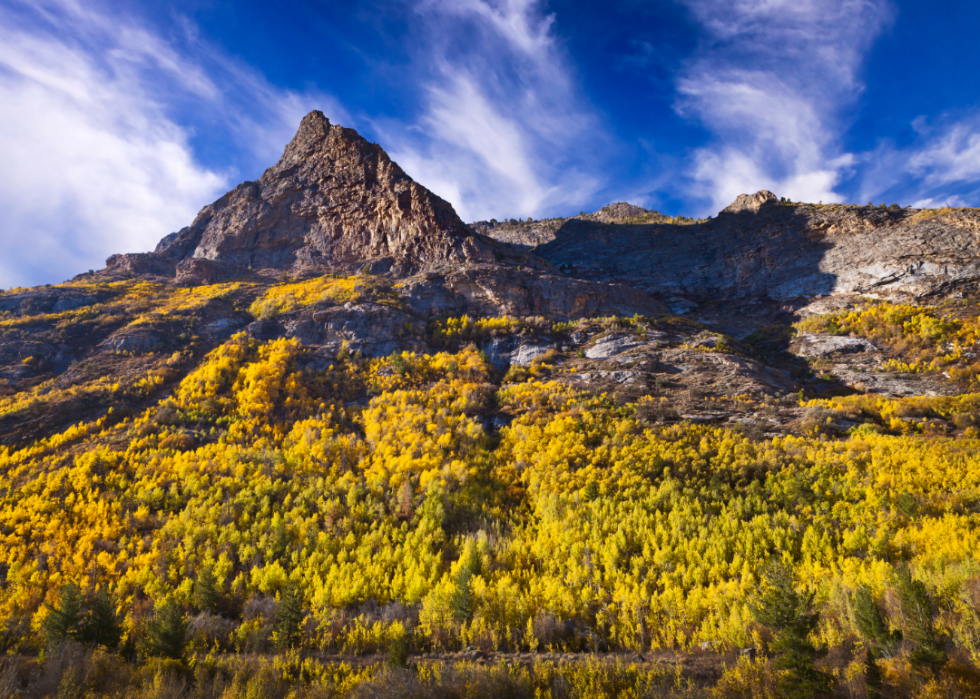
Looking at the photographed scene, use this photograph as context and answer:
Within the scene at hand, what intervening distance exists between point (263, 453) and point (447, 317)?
17.4 m

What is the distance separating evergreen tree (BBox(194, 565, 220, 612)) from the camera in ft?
30.5

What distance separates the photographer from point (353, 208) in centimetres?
4606

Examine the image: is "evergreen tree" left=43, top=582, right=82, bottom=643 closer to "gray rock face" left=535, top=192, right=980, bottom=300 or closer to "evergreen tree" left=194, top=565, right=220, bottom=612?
"evergreen tree" left=194, top=565, right=220, bottom=612

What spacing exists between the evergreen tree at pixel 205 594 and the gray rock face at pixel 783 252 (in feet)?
143

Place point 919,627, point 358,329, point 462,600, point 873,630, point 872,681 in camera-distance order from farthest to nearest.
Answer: point 358,329
point 462,600
point 873,630
point 919,627
point 872,681

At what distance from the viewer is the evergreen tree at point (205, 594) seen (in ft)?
30.5

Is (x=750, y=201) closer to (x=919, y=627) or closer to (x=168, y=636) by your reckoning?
(x=919, y=627)

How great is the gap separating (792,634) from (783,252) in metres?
45.7

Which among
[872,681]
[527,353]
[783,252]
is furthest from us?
[783,252]

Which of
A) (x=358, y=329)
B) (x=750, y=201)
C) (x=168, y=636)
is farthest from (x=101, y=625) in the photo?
(x=750, y=201)

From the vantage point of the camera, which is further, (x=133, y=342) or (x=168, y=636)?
(x=133, y=342)

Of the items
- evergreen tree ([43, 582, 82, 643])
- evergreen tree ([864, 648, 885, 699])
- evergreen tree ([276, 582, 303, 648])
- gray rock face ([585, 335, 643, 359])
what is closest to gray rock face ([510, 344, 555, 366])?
gray rock face ([585, 335, 643, 359])

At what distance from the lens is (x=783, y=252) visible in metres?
40.3

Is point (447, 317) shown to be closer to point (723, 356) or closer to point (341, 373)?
point (341, 373)
